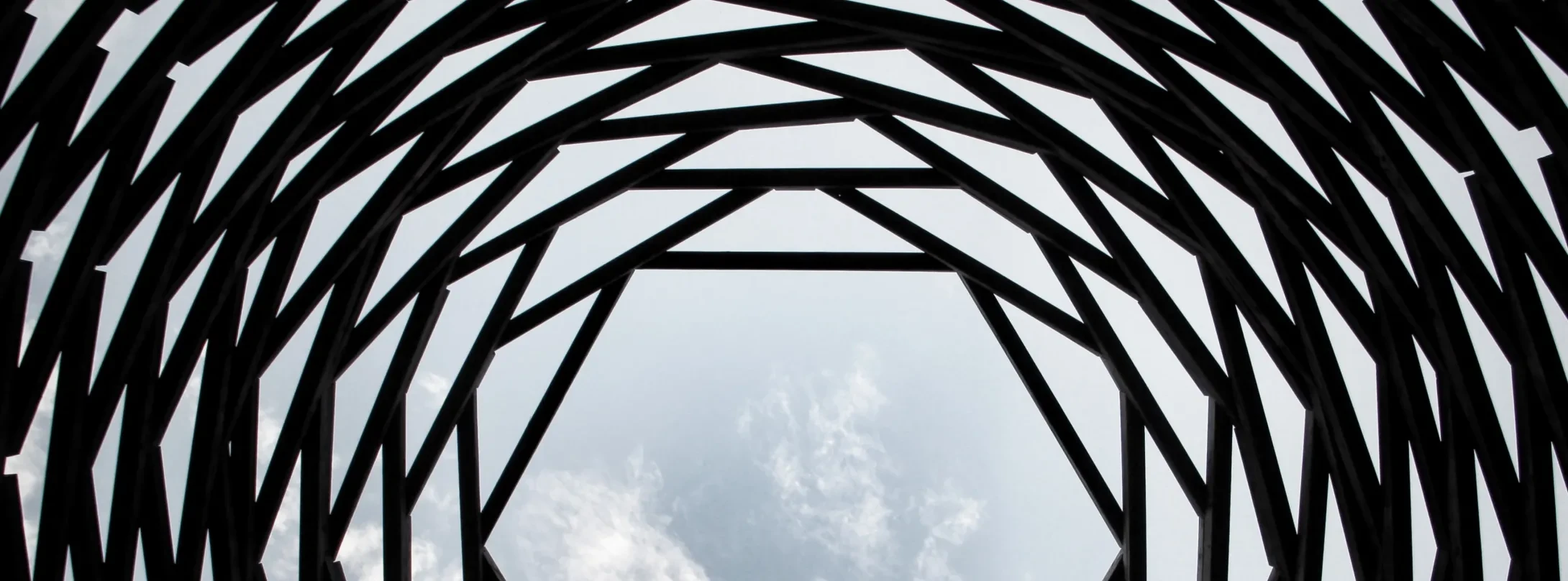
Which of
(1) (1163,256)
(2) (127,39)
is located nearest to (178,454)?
(2) (127,39)

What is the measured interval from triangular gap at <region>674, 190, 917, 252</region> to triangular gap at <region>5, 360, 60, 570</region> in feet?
33.9

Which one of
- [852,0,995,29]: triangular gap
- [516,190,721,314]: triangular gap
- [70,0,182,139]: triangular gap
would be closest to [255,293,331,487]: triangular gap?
[516,190,721,314]: triangular gap

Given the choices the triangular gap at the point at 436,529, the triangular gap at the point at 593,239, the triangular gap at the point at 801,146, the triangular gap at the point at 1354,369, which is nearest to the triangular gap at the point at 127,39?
the triangular gap at the point at 593,239

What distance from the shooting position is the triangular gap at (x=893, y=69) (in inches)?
641

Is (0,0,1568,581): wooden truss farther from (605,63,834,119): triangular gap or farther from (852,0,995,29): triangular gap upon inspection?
(605,63,834,119): triangular gap

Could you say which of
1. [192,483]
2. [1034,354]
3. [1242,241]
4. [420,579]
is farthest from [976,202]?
[420,579]

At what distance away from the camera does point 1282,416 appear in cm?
1847

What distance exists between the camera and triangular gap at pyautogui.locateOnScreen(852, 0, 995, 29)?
1416 cm

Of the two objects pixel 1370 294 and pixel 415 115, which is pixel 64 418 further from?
→ pixel 1370 294

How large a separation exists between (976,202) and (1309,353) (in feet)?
22.6

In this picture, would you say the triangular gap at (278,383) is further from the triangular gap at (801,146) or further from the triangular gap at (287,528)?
the triangular gap at (801,146)

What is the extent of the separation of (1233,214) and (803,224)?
7749 millimetres

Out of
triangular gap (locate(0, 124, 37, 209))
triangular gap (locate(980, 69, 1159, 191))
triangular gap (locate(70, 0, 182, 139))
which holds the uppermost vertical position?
triangular gap (locate(980, 69, 1159, 191))

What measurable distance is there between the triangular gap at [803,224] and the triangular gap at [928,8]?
4.50 metres
